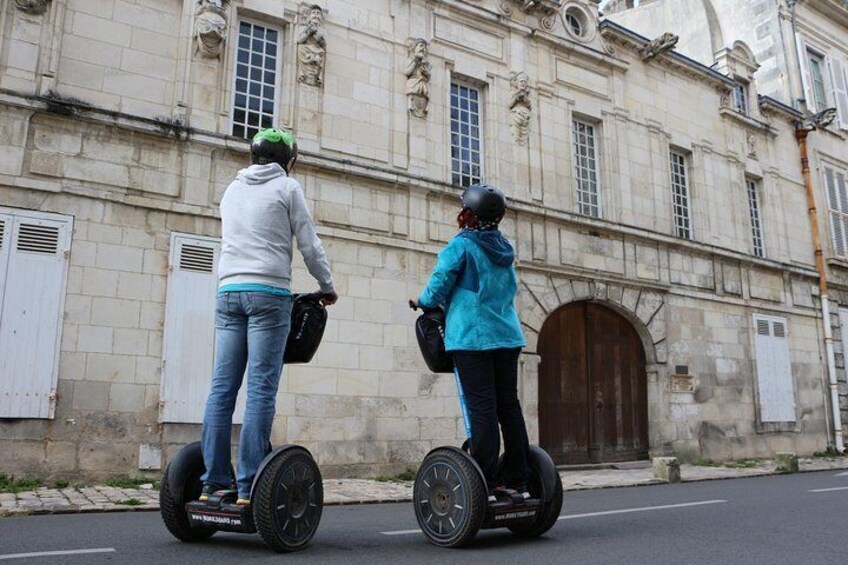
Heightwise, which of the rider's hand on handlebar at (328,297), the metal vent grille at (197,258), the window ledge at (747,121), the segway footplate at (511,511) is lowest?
the segway footplate at (511,511)

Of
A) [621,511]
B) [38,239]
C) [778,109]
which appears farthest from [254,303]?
[778,109]

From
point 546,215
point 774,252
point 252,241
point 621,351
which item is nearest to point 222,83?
point 546,215

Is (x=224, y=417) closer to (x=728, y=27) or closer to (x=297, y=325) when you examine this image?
(x=297, y=325)

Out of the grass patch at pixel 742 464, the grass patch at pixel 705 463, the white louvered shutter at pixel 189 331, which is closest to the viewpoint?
the white louvered shutter at pixel 189 331

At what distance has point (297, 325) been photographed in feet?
12.2

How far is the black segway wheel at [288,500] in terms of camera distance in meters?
3.20

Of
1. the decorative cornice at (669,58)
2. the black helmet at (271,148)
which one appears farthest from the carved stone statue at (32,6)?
the decorative cornice at (669,58)

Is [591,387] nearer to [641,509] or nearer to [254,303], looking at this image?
[641,509]

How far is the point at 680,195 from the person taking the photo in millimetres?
15156

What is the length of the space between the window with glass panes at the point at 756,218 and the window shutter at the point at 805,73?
153 inches

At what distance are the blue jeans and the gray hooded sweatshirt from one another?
0.38 ft

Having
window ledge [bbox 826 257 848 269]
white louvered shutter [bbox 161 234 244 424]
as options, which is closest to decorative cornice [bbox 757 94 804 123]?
window ledge [bbox 826 257 848 269]

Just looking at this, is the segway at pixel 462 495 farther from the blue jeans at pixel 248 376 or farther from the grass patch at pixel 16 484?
the grass patch at pixel 16 484

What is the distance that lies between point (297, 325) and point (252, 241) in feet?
1.61
